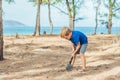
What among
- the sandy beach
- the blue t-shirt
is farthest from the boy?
the sandy beach

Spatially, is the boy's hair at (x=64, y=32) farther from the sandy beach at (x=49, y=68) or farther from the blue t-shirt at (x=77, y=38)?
the sandy beach at (x=49, y=68)

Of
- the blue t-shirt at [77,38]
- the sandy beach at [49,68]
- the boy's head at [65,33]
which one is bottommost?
the sandy beach at [49,68]

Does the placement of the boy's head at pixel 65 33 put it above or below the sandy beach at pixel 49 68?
above

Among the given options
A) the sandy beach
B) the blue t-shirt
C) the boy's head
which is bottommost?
the sandy beach

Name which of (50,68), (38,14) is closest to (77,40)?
(50,68)

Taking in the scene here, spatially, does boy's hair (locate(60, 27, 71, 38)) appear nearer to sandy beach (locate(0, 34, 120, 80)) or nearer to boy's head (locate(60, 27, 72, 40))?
boy's head (locate(60, 27, 72, 40))

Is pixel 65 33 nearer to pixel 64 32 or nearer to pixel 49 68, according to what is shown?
pixel 64 32

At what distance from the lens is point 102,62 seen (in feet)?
51.8

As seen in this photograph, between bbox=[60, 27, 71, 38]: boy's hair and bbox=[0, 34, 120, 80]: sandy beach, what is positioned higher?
bbox=[60, 27, 71, 38]: boy's hair

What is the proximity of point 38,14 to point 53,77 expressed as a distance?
29296 mm

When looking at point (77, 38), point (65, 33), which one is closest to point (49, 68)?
point (77, 38)

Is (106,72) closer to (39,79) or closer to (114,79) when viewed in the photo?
(114,79)

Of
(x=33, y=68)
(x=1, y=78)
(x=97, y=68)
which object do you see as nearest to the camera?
(x=1, y=78)

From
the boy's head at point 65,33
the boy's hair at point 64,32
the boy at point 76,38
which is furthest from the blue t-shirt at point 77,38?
the boy's hair at point 64,32
